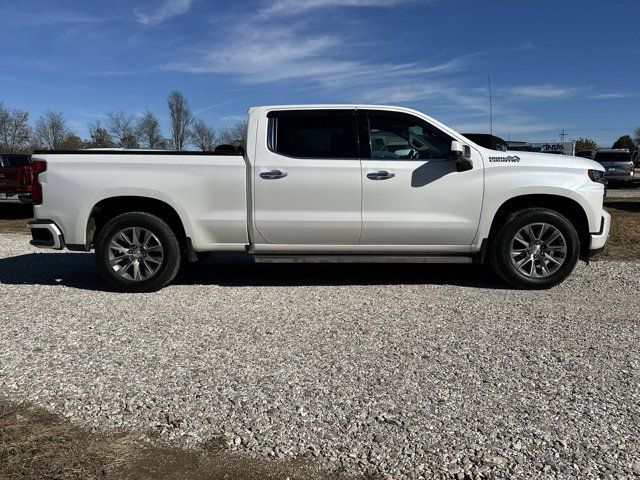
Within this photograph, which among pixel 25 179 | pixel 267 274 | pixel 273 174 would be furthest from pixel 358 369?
pixel 25 179

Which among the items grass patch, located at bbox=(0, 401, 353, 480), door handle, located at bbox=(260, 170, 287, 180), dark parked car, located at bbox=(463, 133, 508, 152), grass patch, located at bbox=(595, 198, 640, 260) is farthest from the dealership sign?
grass patch, located at bbox=(0, 401, 353, 480)

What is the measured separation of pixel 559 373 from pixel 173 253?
13.2ft

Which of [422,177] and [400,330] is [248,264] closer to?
[422,177]

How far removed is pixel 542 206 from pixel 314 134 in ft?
8.81

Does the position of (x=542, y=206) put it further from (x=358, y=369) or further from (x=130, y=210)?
(x=130, y=210)

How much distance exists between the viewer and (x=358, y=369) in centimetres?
383

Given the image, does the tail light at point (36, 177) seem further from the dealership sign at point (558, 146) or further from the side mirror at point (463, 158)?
the dealership sign at point (558, 146)

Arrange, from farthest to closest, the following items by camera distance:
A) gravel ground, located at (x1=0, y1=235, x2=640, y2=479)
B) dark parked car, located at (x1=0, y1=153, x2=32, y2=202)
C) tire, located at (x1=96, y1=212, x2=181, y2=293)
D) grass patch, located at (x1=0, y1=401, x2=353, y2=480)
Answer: dark parked car, located at (x1=0, y1=153, x2=32, y2=202)
tire, located at (x1=96, y1=212, x2=181, y2=293)
gravel ground, located at (x1=0, y1=235, x2=640, y2=479)
grass patch, located at (x1=0, y1=401, x2=353, y2=480)

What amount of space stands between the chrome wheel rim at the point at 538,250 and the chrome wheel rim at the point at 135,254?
13.0ft

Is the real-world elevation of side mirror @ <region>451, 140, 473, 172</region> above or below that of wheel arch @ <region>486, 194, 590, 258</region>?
above

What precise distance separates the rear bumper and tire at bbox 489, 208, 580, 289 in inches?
189

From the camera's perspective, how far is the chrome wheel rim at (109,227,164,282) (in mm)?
5988

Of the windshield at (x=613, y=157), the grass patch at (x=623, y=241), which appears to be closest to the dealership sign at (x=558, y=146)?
the windshield at (x=613, y=157)

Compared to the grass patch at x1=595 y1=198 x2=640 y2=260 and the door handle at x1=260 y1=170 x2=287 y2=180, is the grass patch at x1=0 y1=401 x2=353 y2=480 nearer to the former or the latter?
the door handle at x1=260 y1=170 x2=287 y2=180
